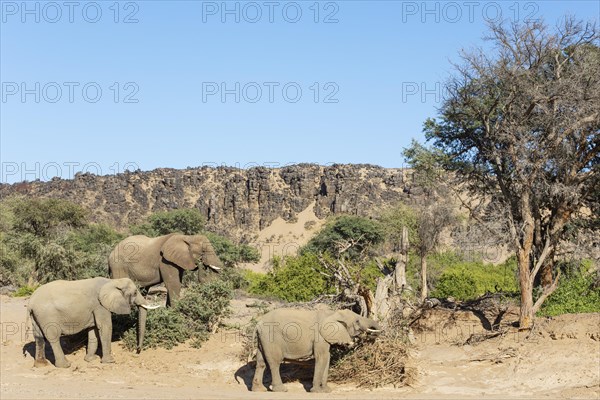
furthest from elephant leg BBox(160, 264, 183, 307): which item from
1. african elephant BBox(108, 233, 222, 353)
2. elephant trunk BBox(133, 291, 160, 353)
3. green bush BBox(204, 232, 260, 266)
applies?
green bush BBox(204, 232, 260, 266)

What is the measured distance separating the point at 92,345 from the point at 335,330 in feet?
17.0

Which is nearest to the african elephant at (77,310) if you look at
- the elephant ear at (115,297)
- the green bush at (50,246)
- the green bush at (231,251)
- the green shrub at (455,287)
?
the elephant ear at (115,297)

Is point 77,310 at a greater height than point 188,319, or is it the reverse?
point 77,310

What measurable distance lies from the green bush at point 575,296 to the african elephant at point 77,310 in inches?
377

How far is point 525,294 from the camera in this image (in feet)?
53.0

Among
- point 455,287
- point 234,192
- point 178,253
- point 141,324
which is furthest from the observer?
point 234,192

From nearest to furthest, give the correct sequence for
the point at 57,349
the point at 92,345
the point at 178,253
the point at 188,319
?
the point at 57,349, the point at 92,345, the point at 188,319, the point at 178,253

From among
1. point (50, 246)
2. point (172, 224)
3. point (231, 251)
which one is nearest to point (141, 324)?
point (50, 246)

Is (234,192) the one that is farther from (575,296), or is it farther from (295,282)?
(575,296)

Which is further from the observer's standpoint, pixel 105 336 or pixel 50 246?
pixel 50 246

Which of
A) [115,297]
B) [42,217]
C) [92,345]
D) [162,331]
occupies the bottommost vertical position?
[92,345]

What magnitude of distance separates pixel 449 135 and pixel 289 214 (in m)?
78.3

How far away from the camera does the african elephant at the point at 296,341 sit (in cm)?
1366

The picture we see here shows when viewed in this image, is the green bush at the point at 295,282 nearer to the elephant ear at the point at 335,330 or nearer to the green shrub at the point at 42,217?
the elephant ear at the point at 335,330
